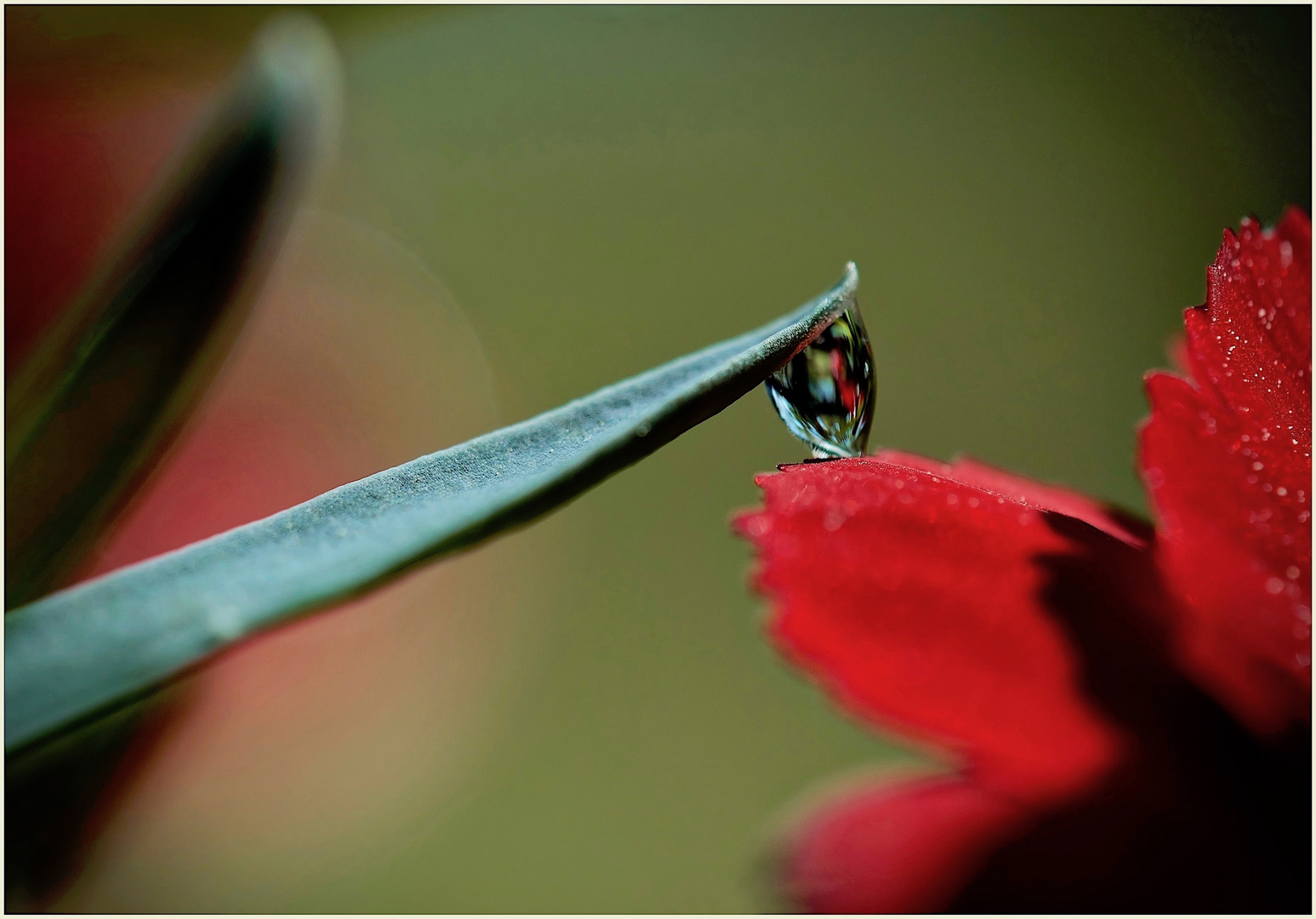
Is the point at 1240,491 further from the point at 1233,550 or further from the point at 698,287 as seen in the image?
the point at 698,287

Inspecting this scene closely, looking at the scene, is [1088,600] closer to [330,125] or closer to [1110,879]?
[1110,879]

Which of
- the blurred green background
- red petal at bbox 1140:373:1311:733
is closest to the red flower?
red petal at bbox 1140:373:1311:733

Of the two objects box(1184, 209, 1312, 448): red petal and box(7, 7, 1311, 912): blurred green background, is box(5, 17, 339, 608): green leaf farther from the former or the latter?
box(7, 7, 1311, 912): blurred green background

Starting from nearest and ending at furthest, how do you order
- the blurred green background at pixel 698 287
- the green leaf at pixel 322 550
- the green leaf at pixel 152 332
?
the green leaf at pixel 322 550 → the green leaf at pixel 152 332 → the blurred green background at pixel 698 287

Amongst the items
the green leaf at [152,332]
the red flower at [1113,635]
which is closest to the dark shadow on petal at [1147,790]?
the red flower at [1113,635]

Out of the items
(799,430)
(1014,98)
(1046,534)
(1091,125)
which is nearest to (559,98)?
(1014,98)

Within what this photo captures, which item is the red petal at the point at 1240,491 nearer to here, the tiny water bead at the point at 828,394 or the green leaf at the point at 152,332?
the tiny water bead at the point at 828,394
